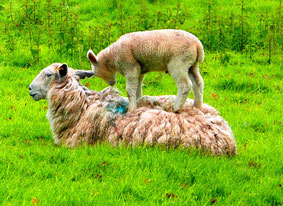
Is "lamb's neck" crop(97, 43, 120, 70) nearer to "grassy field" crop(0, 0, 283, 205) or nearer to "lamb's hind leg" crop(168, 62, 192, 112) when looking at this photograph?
"lamb's hind leg" crop(168, 62, 192, 112)

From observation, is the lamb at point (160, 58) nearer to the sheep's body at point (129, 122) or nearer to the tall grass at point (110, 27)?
the sheep's body at point (129, 122)

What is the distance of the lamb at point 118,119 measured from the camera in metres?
5.48

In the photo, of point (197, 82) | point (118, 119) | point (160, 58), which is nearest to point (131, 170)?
point (118, 119)

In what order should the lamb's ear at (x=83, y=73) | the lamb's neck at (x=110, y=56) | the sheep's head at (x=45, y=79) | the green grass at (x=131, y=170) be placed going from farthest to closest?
the lamb's ear at (x=83, y=73), the sheep's head at (x=45, y=79), the lamb's neck at (x=110, y=56), the green grass at (x=131, y=170)

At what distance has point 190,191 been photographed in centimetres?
445

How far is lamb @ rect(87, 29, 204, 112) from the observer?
215 inches

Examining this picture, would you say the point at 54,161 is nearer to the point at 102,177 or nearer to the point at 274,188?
the point at 102,177

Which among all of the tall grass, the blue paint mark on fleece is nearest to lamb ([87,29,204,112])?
the blue paint mark on fleece

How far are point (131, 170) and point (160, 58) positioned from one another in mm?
1594

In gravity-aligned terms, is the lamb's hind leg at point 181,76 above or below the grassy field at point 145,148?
above

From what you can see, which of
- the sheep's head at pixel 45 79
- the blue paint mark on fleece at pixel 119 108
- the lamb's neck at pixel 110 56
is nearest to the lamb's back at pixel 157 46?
the lamb's neck at pixel 110 56

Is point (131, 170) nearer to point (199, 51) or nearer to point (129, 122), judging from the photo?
point (129, 122)

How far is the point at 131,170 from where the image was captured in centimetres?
473

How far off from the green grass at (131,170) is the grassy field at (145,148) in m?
0.01
